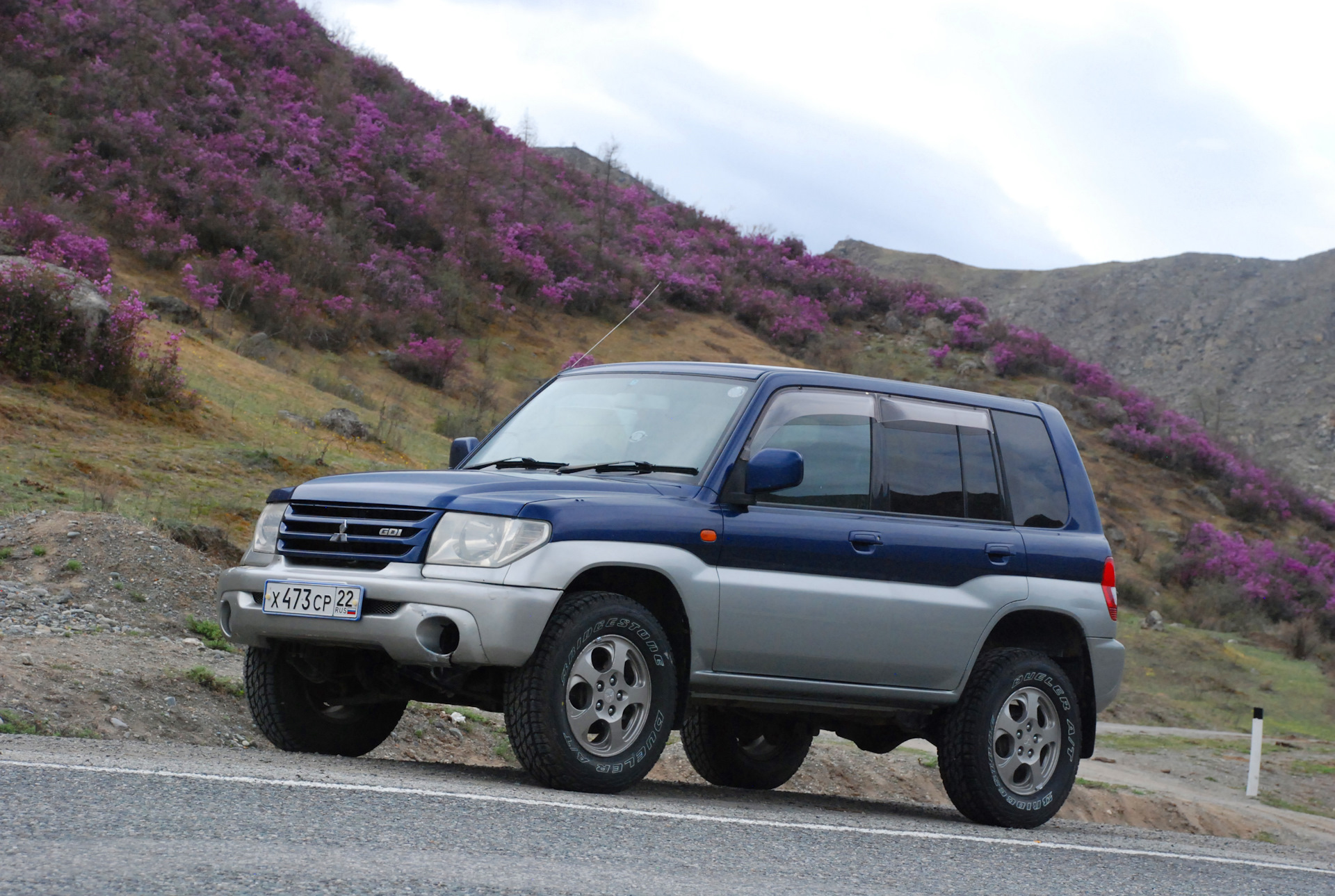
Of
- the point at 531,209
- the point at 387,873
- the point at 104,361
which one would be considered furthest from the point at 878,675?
the point at 531,209

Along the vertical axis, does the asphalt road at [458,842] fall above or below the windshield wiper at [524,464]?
below

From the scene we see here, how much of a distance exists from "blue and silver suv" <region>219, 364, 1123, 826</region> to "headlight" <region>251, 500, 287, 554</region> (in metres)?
0.02

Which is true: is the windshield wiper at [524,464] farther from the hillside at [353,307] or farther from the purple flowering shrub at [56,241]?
the purple flowering shrub at [56,241]

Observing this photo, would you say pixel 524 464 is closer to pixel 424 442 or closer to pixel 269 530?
pixel 269 530

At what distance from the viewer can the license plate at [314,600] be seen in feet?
20.6

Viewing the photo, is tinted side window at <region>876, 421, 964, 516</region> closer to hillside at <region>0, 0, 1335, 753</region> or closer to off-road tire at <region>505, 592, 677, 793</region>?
off-road tire at <region>505, 592, 677, 793</region>

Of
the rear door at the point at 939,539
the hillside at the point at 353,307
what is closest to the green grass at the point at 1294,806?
the hillside at the point at 353,307

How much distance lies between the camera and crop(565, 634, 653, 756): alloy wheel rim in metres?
6.31

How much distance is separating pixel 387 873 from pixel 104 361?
16510mm

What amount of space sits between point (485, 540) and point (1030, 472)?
3332mm

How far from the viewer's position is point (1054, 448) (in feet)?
27.4

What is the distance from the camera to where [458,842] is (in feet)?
16.2

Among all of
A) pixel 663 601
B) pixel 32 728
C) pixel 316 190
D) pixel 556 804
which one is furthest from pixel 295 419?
pixel 556 804

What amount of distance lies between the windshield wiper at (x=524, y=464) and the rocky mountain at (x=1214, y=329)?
59648 mm
